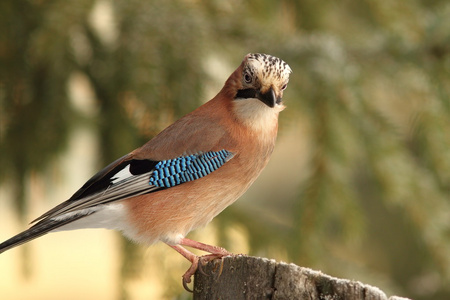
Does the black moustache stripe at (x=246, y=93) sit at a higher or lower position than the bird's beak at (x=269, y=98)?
higher

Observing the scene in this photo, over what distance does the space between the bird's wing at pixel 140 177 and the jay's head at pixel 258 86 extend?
0.35 metres

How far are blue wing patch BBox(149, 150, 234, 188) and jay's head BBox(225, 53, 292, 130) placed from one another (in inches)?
12.5

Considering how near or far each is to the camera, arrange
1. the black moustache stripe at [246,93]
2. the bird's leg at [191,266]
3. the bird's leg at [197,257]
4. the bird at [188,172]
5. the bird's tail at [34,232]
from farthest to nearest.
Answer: the black moustache stripe at [246,93]
the bird at [188,172]
the bird's leg at [191,266]
the bird's leg at [197,257]
the bird's tail at [34,232]

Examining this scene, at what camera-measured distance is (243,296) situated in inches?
98.4

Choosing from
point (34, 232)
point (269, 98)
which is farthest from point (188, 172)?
point (34, 232)

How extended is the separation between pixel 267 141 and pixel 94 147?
152 centimetres

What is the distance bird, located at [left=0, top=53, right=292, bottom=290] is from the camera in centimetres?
311

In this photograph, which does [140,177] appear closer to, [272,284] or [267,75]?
[267,75]

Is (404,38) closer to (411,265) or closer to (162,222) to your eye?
(162,222)

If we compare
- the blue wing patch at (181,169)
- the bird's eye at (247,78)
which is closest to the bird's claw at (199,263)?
the blue wing patch at (181,169)

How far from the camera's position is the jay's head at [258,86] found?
3047 mm

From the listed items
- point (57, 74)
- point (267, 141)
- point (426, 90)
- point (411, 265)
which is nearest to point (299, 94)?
point (267, 141)

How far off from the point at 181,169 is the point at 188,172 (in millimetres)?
38

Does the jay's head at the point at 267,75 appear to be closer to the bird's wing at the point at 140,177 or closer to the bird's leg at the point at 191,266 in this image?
the bird's wing at the point at 140,177
